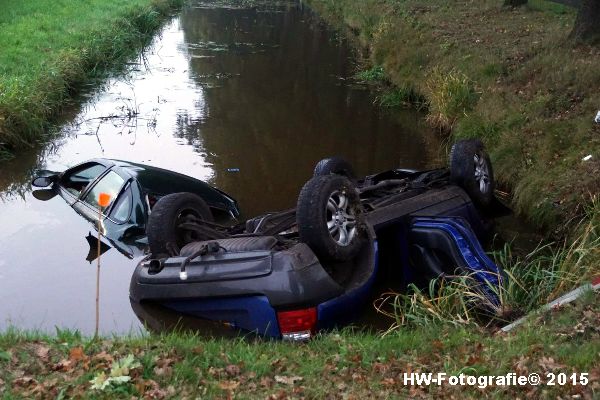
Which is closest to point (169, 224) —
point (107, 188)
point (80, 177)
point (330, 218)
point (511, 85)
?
point (330, 218)

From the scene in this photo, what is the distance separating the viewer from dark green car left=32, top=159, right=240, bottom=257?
28.3ft

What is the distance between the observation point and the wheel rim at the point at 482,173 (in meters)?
9.25

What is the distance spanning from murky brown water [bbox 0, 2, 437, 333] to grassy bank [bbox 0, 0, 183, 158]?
0.54m

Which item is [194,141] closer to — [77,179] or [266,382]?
[77,179]

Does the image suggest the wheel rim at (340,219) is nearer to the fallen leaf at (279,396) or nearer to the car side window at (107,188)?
the fallen leaf at (279,396)

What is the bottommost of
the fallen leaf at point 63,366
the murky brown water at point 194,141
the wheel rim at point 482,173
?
the murky brown water at point 194,141

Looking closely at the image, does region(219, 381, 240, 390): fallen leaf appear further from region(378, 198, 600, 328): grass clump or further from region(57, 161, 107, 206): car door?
region(57, 161, 107, 206): car door

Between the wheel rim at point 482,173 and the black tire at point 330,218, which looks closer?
the black tire at point 330,218

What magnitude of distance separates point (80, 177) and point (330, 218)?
488 centimetres

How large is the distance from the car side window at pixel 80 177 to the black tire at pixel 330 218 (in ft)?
14.0

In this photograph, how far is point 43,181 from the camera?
1033cm

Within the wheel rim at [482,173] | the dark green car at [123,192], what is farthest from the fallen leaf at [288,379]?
the wheel rim at [482,173]

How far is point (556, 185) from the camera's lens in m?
9.56

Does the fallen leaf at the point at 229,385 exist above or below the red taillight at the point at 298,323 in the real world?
above
